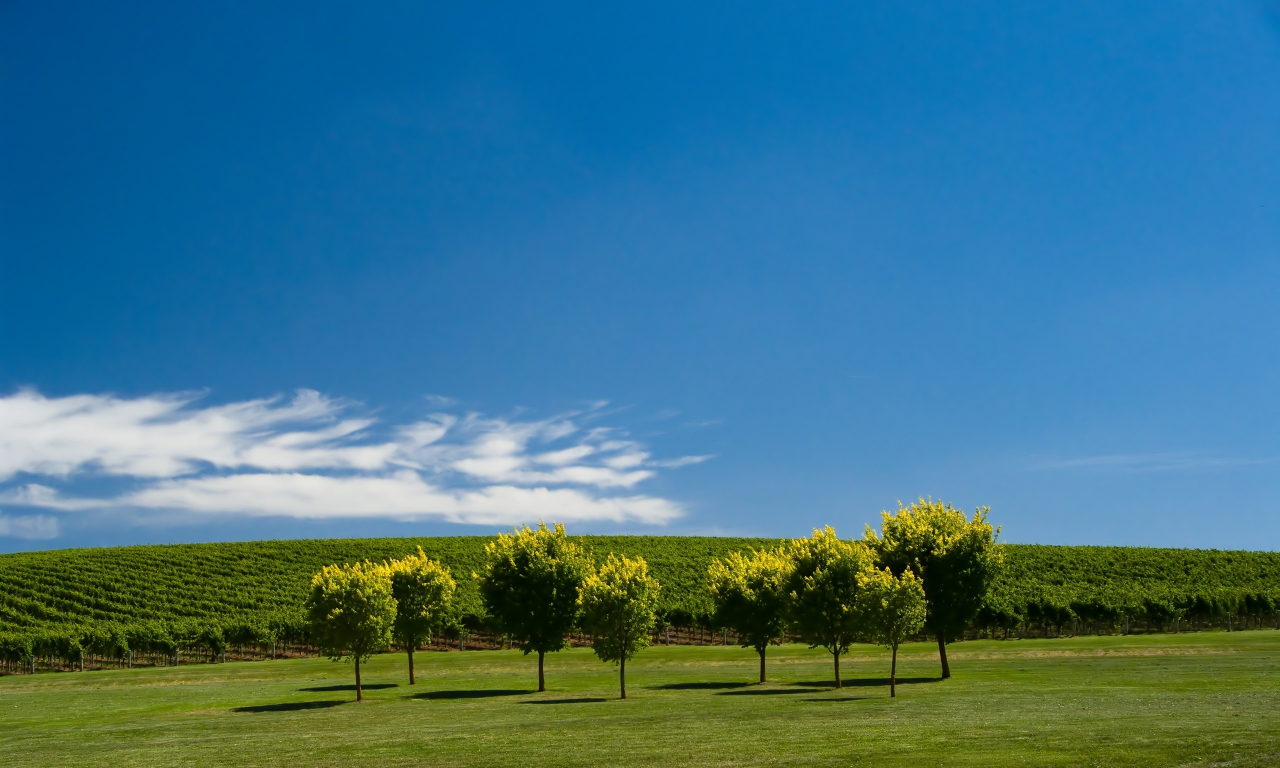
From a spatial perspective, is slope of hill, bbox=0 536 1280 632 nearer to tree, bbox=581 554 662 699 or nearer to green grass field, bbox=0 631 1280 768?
green grass field, bbox=0 631 1280 768

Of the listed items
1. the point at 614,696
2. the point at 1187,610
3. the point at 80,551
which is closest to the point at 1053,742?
the point at 614,696

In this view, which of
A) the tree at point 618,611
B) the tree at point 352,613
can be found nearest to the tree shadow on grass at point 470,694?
the tree at point 352,613

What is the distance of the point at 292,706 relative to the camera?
43.5 metres

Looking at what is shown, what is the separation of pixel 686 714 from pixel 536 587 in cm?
2060

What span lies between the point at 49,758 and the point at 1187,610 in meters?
112

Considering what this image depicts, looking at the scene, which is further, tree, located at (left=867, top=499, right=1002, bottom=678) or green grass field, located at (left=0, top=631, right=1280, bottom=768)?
tree, located at (left=867, top=499, right=1002, bottom=678)

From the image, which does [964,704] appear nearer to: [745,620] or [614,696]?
[614,696]

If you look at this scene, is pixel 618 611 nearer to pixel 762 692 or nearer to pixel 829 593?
pixel 762 692

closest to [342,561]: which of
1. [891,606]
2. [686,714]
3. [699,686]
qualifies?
[699,686]

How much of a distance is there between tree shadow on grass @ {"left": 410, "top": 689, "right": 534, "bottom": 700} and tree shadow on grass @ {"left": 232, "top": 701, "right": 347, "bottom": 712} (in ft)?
14.5

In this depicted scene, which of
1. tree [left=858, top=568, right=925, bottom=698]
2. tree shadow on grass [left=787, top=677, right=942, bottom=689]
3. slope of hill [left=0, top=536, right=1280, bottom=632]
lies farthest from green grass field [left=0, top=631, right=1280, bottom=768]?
slope of hill [left=0, top=536, right=1280, bottom=632]

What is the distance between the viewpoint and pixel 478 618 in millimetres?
95312

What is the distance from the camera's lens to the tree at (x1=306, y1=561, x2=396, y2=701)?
4703cm

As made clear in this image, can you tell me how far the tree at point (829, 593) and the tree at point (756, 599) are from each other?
1478mm
